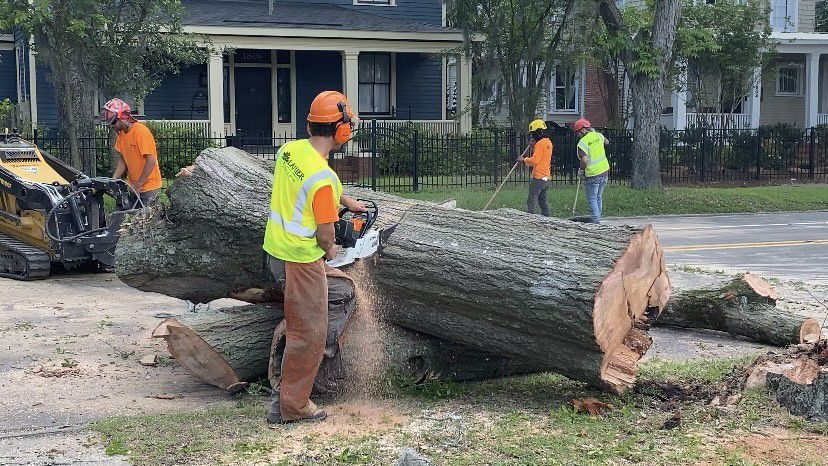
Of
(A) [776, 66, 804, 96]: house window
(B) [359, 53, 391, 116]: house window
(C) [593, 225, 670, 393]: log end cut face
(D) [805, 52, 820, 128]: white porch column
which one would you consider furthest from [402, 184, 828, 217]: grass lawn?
(A) [776, 66, 804, 96]: house window

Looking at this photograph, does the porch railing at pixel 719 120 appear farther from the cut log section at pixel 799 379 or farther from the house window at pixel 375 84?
the cut log section at pixel 799 379

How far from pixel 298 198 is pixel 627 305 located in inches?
84.8

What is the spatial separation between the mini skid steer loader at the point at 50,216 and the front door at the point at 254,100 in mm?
16737

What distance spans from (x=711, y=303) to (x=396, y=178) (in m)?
15.2

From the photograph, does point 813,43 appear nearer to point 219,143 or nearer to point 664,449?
point 219,143

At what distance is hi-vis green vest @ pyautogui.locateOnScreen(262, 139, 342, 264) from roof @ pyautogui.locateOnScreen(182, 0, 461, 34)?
61.7ft

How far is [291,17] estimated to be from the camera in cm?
2691

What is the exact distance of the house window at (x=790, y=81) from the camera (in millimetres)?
36281

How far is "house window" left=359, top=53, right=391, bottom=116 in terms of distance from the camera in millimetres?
29312

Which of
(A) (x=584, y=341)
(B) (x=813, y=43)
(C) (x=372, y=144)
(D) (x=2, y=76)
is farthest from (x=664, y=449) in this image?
(B) (x=813, y=43)

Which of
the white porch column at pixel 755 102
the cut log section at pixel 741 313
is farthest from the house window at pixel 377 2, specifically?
the cut log section at pixel 741 313

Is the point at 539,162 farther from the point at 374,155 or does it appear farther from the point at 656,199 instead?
the point at 374,155

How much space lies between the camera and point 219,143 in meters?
23.1

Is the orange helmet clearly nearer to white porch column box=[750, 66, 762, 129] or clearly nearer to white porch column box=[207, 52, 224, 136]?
white porch column box=[207, 52, 224, 136]
